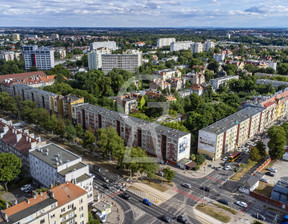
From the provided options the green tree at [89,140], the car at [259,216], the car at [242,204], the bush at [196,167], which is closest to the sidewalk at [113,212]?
the green tree at [89,140]

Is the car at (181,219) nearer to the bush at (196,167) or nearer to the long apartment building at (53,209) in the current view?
the long apartment building at (53,209)

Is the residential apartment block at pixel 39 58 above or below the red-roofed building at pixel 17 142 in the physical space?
above

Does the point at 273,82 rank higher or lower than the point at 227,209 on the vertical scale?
higher

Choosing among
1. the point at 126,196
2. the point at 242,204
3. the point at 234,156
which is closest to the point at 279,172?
the point at 234,156

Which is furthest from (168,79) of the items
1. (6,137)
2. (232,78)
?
(6,137)

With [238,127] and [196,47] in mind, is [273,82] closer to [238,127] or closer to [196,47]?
[238,127]
